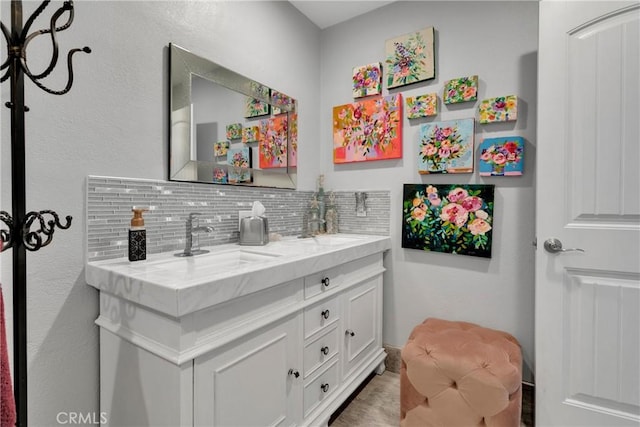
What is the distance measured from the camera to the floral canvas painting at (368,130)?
206 cm

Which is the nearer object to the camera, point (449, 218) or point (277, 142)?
point (449, 218)

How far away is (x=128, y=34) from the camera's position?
1.28m

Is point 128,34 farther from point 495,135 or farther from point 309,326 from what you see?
point 495,135

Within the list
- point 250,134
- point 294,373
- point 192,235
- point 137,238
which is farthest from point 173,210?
point 294,373

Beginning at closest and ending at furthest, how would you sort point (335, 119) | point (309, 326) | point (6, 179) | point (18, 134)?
point (18, 134) → point (6, 179) → point (309, 326) → point (335, 119)

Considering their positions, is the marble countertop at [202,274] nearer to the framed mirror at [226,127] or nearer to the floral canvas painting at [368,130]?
the framed mirror at [226,127]

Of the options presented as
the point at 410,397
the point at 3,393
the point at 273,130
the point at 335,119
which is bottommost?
the point at 410,397

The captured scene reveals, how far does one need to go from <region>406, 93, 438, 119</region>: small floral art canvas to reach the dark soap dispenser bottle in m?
1.63

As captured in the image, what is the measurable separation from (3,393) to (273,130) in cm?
166

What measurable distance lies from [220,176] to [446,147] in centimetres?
132

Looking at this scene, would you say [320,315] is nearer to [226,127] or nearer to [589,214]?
[226,127]

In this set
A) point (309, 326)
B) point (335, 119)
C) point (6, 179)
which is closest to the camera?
point (6, 179)

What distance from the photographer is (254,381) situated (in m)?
1.10

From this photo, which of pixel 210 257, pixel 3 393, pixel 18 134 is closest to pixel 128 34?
pixel 18 134
